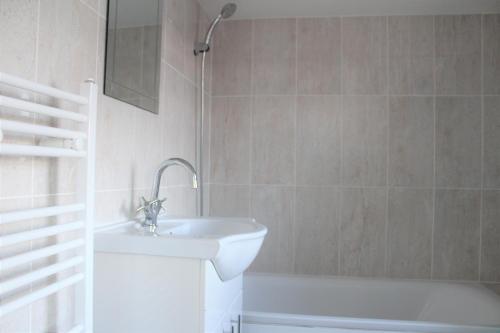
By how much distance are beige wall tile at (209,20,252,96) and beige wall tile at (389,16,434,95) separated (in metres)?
0.95

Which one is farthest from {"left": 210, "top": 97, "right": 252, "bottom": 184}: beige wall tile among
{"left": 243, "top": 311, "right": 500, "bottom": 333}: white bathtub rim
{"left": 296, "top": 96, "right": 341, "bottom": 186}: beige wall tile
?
{"left": 243, "top": 311, "right": 500, "bottom": 333}: white bathtub rim

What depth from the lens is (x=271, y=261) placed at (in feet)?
8.91

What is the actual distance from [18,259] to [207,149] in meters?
1.93

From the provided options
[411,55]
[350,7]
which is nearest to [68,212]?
[350,7]

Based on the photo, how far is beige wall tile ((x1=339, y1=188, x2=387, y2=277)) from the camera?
8.64ft

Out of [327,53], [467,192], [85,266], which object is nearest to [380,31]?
[327,53]

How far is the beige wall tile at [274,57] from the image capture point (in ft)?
8.91

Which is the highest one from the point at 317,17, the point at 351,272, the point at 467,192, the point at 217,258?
the point at 317,17

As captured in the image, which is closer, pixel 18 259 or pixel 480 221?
pixel 18 259

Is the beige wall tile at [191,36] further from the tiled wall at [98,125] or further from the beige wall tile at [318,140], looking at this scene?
the beige wall tile at [318,140]

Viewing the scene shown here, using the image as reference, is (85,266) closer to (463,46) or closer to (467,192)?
(467,192)

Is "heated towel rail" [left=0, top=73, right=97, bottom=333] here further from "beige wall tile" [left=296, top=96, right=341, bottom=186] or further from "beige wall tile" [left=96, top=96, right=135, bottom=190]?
"beige wall tile" [left=296, top=96, right=341, bottom=186]

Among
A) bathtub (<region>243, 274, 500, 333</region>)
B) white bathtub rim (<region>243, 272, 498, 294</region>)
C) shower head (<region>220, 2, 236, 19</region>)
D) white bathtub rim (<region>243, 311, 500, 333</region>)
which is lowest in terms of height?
bathtub (<region>243, 274, 500, 333</region>)

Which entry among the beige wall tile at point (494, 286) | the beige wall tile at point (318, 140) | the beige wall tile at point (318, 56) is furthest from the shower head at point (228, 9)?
the beige wall tile at point (494, 286)
